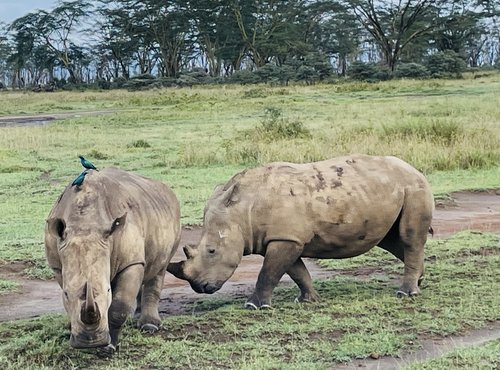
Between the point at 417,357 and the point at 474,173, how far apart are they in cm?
986

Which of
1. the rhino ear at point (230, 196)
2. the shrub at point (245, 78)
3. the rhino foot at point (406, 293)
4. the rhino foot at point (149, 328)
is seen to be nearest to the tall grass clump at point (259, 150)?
the rhino foot at point (406, 293)

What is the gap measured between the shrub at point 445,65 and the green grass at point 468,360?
1762 inches

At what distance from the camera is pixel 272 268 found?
6.58 metres

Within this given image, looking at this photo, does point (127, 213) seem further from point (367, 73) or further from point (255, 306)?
point (367, 73)

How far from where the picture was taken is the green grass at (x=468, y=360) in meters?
4.77

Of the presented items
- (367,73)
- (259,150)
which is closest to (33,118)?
(259,150)

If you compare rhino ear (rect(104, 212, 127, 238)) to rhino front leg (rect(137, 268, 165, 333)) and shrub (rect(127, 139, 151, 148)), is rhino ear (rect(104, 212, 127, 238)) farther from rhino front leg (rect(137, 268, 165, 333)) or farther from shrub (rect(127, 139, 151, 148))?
shrub (rect(127, 139, 151, 148))

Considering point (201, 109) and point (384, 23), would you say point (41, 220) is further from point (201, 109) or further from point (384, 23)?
point (384, 23)

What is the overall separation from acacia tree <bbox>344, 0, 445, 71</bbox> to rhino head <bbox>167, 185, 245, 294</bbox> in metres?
47.9

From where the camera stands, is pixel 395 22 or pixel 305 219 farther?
pixel 395 22

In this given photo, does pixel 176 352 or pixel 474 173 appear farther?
pixel 474 173

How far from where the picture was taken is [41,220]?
11.2m

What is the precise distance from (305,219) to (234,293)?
46.0 inches

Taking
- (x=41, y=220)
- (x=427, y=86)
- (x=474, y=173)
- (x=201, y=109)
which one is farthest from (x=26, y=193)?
(x=427, y=86)
